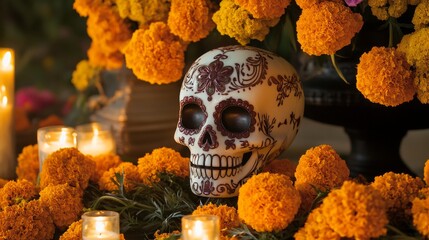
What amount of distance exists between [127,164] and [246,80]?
0.77 feet

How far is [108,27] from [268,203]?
56 cm

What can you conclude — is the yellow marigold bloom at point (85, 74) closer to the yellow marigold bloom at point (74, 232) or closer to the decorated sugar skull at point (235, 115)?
the decorated sugar skull at point (235, 115)

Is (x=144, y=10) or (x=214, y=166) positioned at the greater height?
(x=144, y=10)

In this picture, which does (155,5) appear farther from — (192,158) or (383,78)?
(383,78)

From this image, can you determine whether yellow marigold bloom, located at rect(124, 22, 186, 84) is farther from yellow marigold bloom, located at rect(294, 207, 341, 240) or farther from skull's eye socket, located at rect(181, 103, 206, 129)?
yellow marigold bloom, located at rect(294, 207, 341, 240)

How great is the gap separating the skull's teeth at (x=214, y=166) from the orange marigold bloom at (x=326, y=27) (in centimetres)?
18

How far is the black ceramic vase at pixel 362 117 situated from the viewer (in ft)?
4.13

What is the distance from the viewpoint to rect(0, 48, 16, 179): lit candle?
131 cm

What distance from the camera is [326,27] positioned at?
1.01m

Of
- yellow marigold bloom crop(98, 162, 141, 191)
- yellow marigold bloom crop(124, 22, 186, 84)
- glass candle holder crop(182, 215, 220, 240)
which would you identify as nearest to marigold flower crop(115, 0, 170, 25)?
yellow marigold bloom crop(124, 22, 186, 84)

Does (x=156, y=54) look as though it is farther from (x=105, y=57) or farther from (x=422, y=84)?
(x=422, y=84)

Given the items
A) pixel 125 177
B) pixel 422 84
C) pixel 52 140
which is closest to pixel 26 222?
pixel 125 177

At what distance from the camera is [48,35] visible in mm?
3174

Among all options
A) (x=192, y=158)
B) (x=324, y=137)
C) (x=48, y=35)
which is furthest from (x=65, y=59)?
(x=192, y=158)
